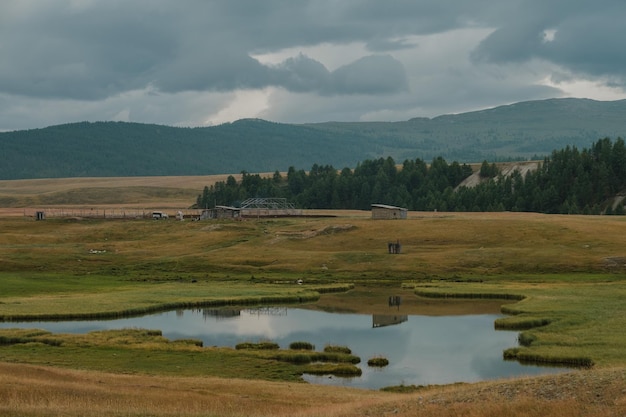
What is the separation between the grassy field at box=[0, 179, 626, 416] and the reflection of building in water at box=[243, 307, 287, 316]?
4.32m

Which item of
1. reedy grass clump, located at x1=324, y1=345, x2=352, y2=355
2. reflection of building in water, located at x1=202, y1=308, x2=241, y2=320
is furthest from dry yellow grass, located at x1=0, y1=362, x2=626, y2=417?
reflection of building in water, located at x1=202, y1=308, x2=241, y2=320

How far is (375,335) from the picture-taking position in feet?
248

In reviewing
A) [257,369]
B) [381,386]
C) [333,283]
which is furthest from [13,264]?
[381,386]

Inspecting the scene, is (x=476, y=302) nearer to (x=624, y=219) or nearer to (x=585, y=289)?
(x=585, y=289)

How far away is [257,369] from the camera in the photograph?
59781mm

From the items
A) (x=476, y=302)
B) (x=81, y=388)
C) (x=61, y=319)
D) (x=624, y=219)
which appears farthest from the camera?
(x=624, y=219)

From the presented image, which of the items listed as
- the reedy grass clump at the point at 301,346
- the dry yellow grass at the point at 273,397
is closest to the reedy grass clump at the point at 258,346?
the reedy grass clump at the point at 301,346

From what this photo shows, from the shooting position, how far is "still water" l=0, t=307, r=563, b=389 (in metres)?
59.1

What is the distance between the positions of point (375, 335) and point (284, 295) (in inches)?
997

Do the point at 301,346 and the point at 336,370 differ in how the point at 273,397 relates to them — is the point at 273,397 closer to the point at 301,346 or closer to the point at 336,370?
the point at 336,370

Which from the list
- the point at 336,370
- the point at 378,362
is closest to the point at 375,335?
the point at 378,362

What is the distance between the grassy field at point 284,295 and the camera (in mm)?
40656

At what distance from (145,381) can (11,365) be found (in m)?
8.42

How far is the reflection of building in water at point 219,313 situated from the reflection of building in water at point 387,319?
45.5 feet
